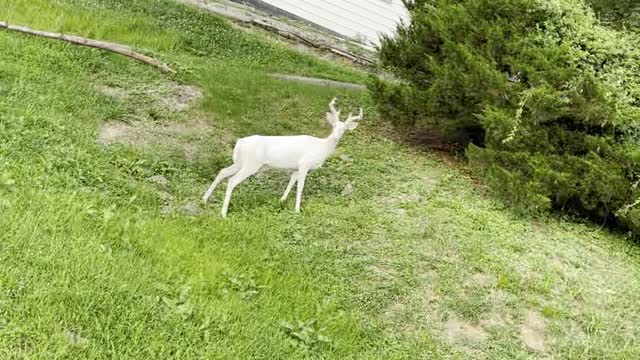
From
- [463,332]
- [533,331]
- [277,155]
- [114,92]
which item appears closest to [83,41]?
[114,92]

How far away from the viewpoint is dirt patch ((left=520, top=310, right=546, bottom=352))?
175 inches

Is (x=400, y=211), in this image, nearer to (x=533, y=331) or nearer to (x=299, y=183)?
(x=299, y=183)

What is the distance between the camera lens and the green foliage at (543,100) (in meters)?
6.50

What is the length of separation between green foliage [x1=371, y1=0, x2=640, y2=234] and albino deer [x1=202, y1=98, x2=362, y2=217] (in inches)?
80.0

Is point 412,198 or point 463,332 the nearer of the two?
point 463,332

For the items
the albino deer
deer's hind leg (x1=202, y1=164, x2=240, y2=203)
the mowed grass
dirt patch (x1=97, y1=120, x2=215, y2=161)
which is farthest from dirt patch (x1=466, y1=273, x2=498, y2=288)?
dirt patch (x1=97, y1=120, x2=215, y2=161)

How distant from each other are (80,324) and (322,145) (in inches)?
115

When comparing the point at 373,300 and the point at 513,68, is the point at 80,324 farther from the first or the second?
the point at 513,68

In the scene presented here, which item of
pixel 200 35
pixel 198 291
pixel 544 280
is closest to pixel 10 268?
pixel 198 291

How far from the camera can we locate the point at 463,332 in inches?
175

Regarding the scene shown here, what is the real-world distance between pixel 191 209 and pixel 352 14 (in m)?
9.96

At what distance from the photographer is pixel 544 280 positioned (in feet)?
16.9

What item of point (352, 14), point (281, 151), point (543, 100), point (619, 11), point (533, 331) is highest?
point (619, 11)

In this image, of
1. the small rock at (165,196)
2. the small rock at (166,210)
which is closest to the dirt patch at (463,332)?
the small rock at (166,210)
